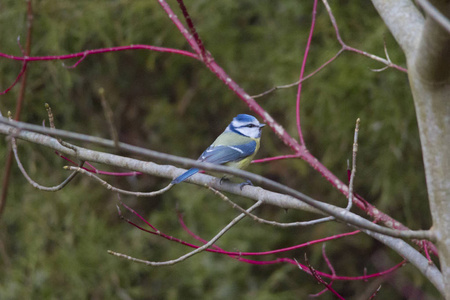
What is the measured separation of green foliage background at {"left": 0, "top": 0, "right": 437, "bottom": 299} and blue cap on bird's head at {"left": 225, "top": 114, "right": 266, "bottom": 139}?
2.34 ft

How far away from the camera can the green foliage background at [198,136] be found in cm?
240

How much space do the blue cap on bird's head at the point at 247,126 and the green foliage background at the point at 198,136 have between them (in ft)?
2.34

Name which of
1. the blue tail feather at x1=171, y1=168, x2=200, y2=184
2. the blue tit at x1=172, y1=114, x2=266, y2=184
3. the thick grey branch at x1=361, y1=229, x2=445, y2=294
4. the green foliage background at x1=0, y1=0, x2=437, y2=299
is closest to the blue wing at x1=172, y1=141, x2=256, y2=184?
the blue tit at x1=172, y1=114, x2=266, y2=184

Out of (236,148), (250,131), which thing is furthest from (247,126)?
(236,148)

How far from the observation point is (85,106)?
2.85 m

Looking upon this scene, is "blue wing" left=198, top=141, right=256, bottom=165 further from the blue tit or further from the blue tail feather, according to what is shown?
the blue tail feather

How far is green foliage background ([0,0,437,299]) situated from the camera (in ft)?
7.86

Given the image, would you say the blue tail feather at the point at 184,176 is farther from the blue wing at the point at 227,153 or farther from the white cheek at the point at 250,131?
the white cheek at the point at 250,131

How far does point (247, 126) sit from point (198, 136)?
1290 mm

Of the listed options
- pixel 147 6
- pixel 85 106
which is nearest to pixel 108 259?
pixel 85 106

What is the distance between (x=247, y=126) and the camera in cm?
176

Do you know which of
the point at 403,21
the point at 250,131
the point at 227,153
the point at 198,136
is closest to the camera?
the point at 403,21

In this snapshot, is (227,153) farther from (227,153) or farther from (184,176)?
(184,176)

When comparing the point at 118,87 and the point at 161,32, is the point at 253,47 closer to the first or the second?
the point at 161,32
